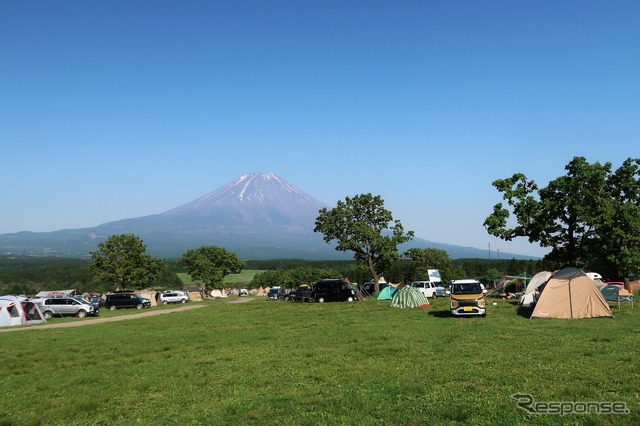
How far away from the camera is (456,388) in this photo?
9.20m

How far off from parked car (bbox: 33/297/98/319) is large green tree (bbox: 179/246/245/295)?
41.4m

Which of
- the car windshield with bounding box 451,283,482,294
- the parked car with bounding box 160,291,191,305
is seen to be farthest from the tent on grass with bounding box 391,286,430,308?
the parked car with bounding box 160,291,191,305

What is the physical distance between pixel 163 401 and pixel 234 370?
2775mm

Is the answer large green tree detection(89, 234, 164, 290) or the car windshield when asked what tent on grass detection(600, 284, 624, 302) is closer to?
the car windshield

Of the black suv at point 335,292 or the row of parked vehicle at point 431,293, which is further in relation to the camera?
the black suv at point 335,292

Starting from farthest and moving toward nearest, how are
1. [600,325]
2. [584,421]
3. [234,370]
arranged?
[600,325]
[234,370]
[584,421]

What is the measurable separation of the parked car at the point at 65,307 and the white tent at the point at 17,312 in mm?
4208

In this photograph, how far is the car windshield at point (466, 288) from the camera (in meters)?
24.1

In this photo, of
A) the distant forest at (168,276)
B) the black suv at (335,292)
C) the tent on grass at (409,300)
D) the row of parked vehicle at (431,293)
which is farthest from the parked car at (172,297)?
the tent on grass at (409,300)

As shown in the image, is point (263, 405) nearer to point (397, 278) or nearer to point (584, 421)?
point (584, 421)

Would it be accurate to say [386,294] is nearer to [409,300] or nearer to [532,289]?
[409,300]

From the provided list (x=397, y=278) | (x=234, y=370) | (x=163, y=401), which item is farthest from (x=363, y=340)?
(x=397, y=278)

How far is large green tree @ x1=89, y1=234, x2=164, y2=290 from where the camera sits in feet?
203

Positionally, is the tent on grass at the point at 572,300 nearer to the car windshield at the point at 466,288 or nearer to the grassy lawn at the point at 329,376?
the grassy lawn at the point at 329,376
